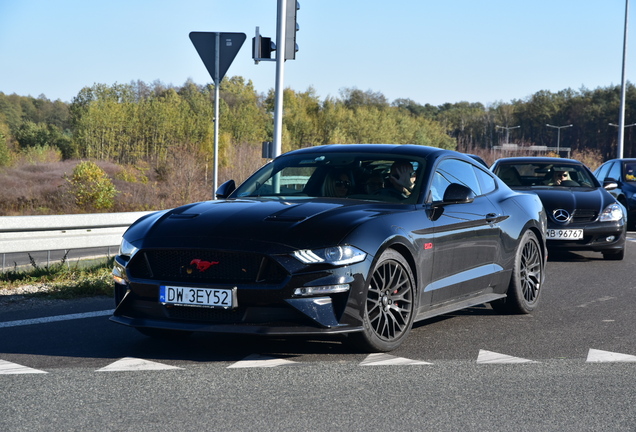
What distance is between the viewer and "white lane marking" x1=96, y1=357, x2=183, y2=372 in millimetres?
5238

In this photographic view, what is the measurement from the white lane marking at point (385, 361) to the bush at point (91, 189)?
38.9 metres

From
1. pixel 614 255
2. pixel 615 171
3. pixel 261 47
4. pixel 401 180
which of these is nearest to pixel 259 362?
pixel 401 180

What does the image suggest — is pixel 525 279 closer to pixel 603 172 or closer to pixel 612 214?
pixel 612 214

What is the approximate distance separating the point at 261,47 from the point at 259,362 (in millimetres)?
9117

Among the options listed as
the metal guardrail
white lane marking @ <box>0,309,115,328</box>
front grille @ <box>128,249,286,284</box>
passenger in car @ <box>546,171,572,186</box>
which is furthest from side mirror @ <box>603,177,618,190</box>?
front grille @ <box>128,249,286,284</box>

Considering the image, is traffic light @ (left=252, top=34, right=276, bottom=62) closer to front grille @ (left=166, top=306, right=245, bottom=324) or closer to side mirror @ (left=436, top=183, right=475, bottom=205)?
side mirror @ (left=436, top=183, right=475, bottom=205)

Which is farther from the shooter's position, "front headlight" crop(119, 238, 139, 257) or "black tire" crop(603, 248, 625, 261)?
"black tire" crop(603, 248, 625, 261)

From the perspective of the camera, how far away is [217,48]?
12.2 meters

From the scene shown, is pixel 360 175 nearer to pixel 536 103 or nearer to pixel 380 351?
pixel 380 351

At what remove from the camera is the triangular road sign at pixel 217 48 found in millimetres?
12125

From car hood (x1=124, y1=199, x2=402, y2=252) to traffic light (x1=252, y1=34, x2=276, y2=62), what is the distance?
7.99 m

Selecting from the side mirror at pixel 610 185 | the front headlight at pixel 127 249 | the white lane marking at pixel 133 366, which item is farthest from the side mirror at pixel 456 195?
the side mirror at pixel 610 185

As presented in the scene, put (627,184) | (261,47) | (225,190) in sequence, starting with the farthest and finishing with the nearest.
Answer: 1. (627,184)
2. (261,47)
3. (225,190)

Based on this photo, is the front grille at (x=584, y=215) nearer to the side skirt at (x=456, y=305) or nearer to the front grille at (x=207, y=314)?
the side skirt at (x=456, y=305)
